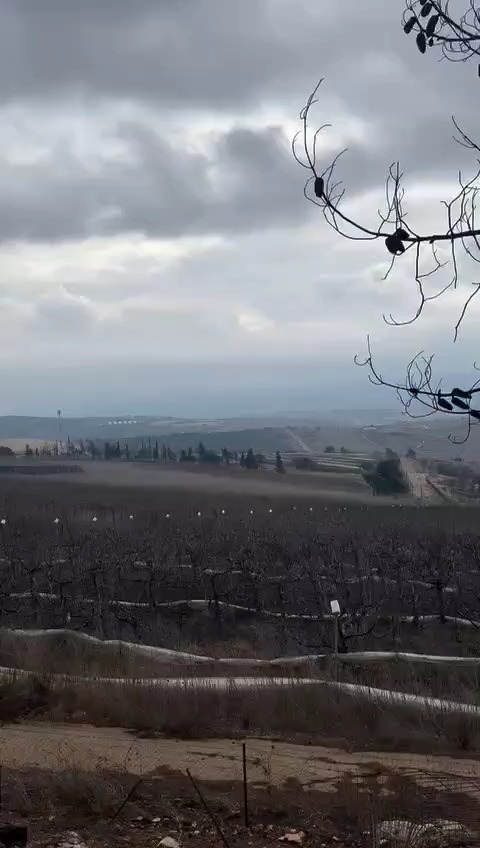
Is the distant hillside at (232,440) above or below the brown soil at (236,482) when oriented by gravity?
above

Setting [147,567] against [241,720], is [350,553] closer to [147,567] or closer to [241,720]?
[147,567]

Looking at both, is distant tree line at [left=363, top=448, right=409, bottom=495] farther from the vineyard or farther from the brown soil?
the vineyard

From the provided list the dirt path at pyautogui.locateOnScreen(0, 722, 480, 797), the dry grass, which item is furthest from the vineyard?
the dirt path at pyautogui.locateOnScreen(0, 722, 480, 797)

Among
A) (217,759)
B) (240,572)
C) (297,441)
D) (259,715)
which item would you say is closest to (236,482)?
(240,572)

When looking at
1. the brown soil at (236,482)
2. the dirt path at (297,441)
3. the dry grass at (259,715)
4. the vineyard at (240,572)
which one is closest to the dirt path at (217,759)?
the dry grass at (259,715)

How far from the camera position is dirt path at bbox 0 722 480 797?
6555 millimetres

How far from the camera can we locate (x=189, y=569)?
19.1 meters

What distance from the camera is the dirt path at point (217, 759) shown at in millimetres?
6555

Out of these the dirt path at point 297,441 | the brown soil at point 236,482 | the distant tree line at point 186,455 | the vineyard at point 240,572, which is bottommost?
the vineyard at point 240,572

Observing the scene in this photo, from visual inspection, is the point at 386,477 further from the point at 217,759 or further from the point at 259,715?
the point at 217,759

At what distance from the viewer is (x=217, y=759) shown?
707cm

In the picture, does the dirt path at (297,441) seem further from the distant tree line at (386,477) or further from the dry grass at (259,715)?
the dry grass at (259,715)

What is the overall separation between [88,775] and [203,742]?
2.03m

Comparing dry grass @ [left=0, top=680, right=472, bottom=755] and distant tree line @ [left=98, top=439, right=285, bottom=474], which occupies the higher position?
distant tree line @ [left=98, top=439, right=285, bottom=474]
